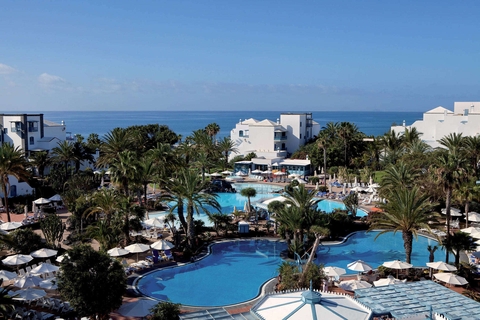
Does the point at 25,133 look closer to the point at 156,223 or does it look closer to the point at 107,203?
the point at 107,203

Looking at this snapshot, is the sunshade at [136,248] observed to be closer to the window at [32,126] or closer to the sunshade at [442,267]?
the sunshade at [442,267]

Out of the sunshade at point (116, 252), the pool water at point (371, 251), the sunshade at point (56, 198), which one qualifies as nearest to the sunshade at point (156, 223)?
the sunshade at point (116, 252)

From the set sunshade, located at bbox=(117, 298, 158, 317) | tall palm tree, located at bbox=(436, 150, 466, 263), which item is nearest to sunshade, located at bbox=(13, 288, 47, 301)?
sunshade, located at bbox=(117, 298, 158, 317)

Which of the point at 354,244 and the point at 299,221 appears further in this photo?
the point at 354,244

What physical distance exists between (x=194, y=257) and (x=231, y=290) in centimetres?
444

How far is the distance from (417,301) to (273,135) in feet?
156

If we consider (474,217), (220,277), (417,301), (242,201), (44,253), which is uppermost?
(417,301)

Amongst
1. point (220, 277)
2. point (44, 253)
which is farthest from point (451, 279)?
point (44, 253)

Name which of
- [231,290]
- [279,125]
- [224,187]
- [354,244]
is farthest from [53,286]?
[279,125]

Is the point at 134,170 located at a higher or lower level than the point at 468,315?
higher

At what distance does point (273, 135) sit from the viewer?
201 ft

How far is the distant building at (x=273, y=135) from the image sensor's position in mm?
61750

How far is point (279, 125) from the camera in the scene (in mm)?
62781

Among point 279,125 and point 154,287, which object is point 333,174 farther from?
point 154,287
